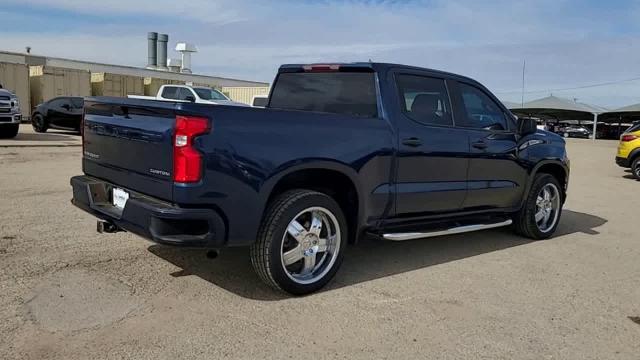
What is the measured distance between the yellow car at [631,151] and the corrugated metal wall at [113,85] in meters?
24.4

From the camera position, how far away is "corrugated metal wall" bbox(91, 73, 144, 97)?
100.0 feet

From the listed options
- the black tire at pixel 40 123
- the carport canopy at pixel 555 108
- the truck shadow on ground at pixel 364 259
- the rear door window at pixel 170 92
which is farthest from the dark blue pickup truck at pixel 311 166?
the carport canopy at pixel 555 108

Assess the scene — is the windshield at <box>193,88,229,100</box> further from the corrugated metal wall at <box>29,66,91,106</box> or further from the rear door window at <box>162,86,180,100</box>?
the corrugated metal wall at <box>29,66,91,106</box>

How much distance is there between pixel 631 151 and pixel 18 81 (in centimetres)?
2576

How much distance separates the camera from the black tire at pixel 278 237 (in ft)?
13.5

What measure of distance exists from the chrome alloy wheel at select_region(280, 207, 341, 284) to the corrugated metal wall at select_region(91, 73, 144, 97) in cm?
2806

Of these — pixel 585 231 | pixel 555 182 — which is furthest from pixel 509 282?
pixel 585 231

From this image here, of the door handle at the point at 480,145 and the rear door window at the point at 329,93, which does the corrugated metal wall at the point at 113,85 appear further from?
the door handle at the point at 480,145

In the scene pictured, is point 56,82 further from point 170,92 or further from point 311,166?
point 311,166

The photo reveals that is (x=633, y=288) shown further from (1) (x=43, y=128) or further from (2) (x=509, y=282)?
(1) (x=43, y=128)

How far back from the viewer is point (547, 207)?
695 centimetres

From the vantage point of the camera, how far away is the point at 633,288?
503 centimetres

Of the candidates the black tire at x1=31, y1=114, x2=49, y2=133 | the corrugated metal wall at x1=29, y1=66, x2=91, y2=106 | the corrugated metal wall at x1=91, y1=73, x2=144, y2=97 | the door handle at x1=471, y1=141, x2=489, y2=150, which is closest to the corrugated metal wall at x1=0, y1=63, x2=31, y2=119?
the corrugated metal wall at x1=29, y1=66, x2=91, y2=106

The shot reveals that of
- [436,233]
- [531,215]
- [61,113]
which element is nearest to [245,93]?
[61,113]
